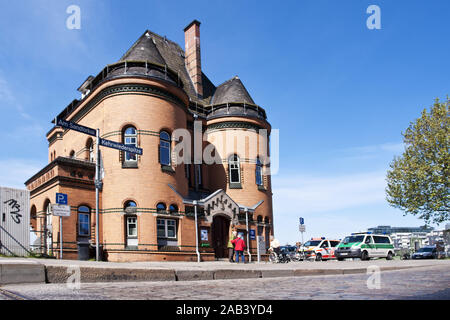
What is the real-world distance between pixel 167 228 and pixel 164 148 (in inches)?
175

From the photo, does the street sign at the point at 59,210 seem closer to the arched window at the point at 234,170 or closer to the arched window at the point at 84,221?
the arched window at the point at 84,221

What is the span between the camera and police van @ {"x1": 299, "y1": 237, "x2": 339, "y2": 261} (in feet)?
106

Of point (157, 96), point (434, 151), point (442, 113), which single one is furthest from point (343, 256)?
point (157, 96)

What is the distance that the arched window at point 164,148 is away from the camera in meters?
24.3

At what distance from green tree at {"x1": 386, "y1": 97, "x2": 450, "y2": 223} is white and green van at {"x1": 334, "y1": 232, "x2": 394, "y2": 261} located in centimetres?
466

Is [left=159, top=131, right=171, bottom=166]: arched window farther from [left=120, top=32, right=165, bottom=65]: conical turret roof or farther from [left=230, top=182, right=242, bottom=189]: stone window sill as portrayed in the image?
[left=230, top=182, right=242, bottom=189]: stone window sill

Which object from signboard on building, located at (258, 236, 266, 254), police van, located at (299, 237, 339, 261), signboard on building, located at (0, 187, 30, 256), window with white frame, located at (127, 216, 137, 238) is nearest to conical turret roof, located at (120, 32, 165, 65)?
window with white frame, located at (127, 216, 137, 238)

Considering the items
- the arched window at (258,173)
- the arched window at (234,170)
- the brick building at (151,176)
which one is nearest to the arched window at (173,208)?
the brick building at (151,176)

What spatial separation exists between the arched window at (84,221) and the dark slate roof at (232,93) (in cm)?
1306

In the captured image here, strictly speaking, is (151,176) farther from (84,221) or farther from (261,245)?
(261,245)

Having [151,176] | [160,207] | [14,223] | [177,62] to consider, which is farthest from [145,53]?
[14,223]

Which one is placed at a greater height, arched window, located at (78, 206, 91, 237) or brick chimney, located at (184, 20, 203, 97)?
brick chimney, located at (184, 20, 203, 97)

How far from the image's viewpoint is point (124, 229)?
2234 centimetres

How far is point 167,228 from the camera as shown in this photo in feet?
77.7
